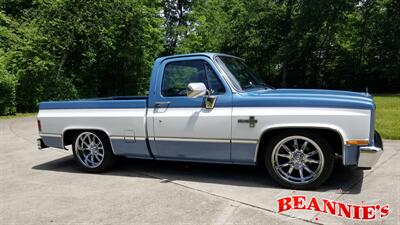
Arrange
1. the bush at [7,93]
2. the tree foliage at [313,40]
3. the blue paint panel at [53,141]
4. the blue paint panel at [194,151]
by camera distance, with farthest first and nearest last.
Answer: the tree foliage at [313,40]
the bush at [7,93]
the blue paint panel at [53,141]
the blue paint panel at [194,151]

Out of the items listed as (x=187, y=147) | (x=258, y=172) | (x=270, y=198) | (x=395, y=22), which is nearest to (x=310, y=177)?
(x=270, y=198)

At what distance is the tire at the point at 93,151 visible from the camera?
7086 mm

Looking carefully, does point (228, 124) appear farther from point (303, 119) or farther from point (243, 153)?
point (303, 119)

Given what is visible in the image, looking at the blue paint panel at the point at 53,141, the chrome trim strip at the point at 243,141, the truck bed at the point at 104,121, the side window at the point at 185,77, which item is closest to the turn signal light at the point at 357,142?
the chrome trim strip at the point at 243,141

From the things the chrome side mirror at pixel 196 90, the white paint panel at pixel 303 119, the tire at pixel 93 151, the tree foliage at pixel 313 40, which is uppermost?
the tree foliage at pixel 313 40

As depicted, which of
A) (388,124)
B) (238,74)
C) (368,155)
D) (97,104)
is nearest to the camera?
(368,155)

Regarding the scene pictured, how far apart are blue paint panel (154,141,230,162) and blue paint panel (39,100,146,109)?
73 centimetres

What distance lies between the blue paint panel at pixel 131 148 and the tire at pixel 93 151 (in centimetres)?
22

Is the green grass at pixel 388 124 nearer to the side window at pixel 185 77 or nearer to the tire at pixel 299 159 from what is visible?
the tire at pixel 299 159

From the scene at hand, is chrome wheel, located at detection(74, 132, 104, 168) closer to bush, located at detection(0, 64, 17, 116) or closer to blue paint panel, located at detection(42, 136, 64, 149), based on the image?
blue paint panel, located at detection(42, 136, 64, 149)

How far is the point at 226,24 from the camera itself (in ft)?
120

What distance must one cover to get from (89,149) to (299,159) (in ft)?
11.8

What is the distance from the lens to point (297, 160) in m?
5.71

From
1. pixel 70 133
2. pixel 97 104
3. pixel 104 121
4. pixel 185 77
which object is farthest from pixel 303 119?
pixel 70 133
